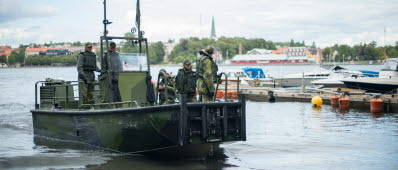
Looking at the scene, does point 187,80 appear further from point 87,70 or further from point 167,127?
point 87,70

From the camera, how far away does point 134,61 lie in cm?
1295

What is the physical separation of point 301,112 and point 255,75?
23404 mm

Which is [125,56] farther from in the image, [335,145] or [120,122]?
[335,145]

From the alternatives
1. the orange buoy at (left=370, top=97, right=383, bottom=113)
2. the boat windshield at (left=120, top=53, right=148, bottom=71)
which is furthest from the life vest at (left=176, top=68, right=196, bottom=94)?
the orange buoy at (left=370, top=97, right=383, bottom=113)

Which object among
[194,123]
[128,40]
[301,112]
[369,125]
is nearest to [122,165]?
[194,123]

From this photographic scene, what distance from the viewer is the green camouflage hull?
36.4 feet

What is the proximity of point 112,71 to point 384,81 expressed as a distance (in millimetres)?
19972

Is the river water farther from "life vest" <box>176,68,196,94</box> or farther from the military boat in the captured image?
"life vest" <box>176,68,196,94</box>

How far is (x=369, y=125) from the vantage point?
64.1 ft

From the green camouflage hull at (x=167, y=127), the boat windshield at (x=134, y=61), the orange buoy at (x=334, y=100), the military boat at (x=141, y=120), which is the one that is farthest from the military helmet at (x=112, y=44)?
the orange buoy at (x=334, y=100)

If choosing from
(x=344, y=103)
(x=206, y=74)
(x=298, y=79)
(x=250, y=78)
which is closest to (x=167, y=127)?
(x=206, y=74)

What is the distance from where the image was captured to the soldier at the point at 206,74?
12250 millimetres

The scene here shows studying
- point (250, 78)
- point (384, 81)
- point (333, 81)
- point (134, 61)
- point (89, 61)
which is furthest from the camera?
point (250, 78)

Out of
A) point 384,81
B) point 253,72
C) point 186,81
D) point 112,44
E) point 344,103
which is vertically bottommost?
point 344,103
